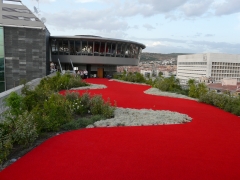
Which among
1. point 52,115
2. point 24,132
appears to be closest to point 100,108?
point 52,115

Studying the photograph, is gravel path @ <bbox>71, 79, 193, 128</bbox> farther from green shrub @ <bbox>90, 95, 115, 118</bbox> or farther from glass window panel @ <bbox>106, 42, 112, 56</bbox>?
glass window panel @ <bbox>106, 42, 112, 56</bbox>

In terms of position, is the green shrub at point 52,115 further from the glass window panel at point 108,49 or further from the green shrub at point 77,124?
the glass window panel at point 108,49

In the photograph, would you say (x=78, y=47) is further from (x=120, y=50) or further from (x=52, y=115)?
(x=52, y=115)

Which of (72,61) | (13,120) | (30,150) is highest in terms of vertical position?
(72,61)

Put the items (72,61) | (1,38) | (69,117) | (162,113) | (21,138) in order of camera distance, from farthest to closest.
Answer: (72,61) → (1,38) → (162,113) → (69,117) → (21,138)

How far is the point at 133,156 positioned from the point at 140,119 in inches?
160

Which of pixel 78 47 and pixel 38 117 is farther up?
pixel 78 47

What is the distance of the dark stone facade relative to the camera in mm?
27422

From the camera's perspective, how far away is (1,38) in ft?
89.0

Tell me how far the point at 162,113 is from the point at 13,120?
6.83m

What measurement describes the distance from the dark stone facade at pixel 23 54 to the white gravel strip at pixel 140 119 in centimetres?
1983

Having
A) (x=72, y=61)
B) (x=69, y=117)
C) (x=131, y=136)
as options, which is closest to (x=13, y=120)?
(x=69, y=117)

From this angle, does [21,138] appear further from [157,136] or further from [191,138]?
[191,138]

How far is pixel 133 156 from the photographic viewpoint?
5.98 metres
